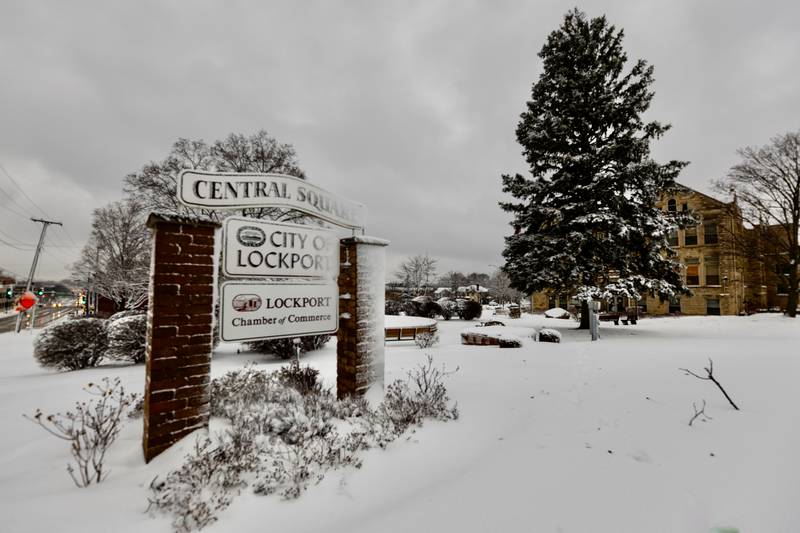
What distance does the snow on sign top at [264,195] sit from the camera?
3654mm

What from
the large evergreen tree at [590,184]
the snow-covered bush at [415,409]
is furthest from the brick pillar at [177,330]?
the large evergreen tree at [590,184]

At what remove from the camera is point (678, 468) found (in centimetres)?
296

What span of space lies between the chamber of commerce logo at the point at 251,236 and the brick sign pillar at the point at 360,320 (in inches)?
45.1

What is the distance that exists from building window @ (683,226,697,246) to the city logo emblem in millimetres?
36628

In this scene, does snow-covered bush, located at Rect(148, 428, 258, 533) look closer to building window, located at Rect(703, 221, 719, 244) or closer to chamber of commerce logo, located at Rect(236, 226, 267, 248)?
chamber of commerce logo, located at Rect(236, 226, 267, 248)

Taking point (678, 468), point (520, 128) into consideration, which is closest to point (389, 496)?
point (678, 468)

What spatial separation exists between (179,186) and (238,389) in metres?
2.71

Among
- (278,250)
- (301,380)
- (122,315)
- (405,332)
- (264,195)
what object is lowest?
(405,332)

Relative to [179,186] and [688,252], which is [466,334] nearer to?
[179,186]

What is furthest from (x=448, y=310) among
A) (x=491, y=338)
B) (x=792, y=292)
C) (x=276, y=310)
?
(x=276, y=310)

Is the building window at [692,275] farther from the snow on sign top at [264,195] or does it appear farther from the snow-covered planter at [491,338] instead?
the snow on sign top at [264,195]

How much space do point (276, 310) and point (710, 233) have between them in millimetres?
37205

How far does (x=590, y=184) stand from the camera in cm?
1390

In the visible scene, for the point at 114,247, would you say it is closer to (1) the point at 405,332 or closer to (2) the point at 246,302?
(1) the point at 405,332
